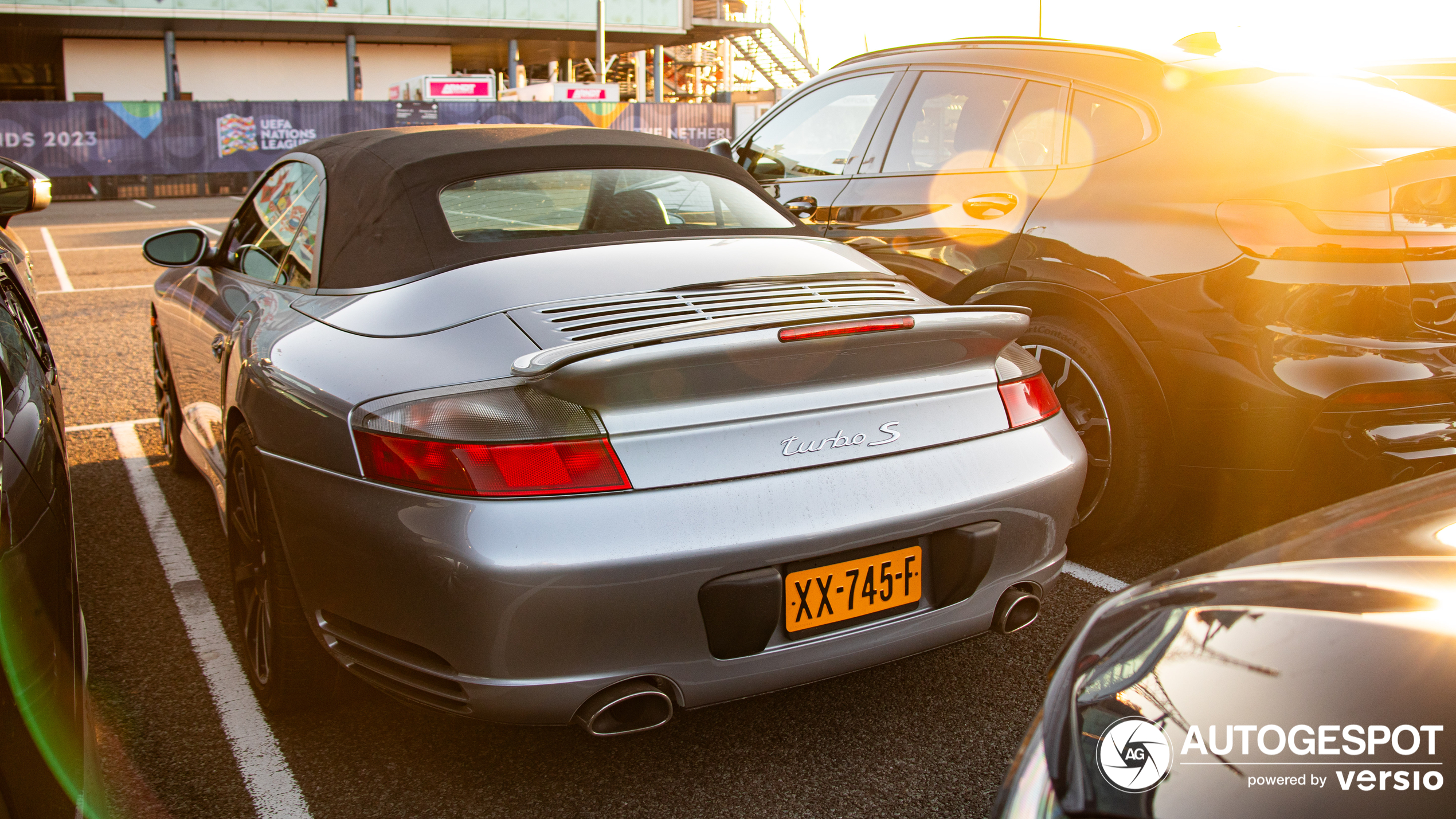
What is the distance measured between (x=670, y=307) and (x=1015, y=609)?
107 cm

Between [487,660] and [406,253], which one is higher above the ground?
[406,253]

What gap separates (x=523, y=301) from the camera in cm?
248

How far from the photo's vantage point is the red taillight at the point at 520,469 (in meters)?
2.00

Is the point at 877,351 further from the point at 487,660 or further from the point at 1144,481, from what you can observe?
the point at 1144,481

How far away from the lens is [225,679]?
2979 millimetres

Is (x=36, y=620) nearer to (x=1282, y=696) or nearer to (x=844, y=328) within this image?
(x=844, y=328)

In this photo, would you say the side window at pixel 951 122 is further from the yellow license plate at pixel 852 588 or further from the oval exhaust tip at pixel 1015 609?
the yellow license plate at pixel 852 588

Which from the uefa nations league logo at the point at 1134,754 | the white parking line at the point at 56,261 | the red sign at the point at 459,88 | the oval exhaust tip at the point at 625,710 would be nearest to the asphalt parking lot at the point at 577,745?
the oval exhaust tip at the point at 625,710

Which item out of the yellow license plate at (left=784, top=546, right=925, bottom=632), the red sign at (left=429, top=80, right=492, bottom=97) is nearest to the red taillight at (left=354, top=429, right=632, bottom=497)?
the yellow license plate at (left=784, top=546, right=925, bottom=632)

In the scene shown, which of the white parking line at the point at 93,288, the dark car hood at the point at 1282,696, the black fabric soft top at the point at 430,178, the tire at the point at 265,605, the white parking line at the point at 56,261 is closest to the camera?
the dark car hood at the point at 1282,696

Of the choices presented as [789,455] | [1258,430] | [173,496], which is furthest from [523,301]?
[173,496]

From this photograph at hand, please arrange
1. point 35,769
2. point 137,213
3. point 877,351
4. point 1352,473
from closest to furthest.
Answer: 1. point 35,769
2. point 877,351
3. point 1352,473
4. point 137,213

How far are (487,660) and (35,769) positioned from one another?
Result: 73 cm

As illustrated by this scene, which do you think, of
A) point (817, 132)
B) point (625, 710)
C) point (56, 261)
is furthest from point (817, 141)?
point (56, 261)
